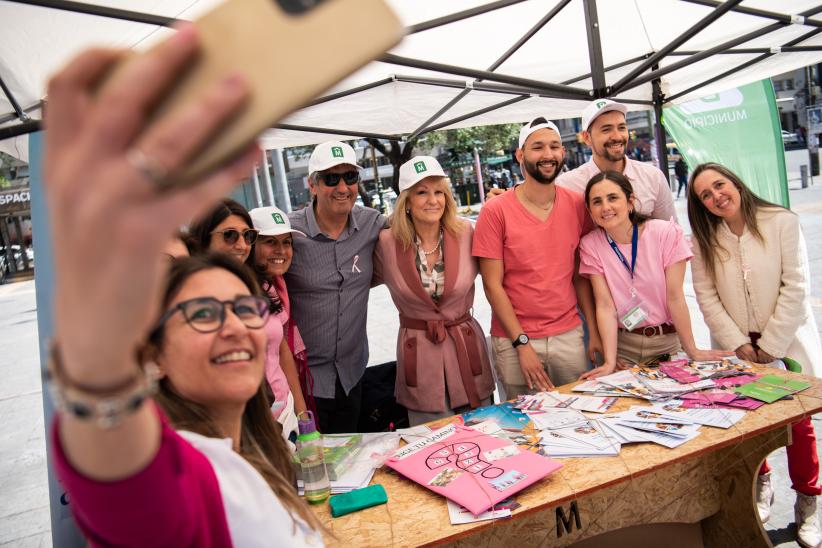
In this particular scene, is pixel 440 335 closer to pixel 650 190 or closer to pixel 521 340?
pixel 521 340

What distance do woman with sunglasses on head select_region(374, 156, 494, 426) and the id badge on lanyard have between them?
0.82m

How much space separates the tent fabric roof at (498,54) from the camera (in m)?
3.09

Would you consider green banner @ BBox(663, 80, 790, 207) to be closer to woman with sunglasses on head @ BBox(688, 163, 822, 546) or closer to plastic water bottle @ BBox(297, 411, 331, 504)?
woman with sunglasses on head @ BBox(688, 163, 822, 546)

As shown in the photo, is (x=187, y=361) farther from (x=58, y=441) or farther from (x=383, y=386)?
(x=383, y=386)

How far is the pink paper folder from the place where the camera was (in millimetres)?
2014

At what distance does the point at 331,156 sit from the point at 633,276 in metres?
1.82

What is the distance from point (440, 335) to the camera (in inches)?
132

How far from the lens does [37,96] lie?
3262 millimetres

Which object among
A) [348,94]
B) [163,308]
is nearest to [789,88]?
[348,94]

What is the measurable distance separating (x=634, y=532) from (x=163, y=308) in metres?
2.33

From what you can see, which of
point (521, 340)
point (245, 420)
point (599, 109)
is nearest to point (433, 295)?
point (521, 340)

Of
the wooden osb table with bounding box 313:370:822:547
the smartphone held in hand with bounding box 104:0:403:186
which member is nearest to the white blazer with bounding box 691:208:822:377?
the wooden osb table with bounding box 313:370:822:547

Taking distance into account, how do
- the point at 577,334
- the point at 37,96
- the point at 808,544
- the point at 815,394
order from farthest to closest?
the point at 577,334, the point at 37,96, the point at 808,544, the point at 815,394

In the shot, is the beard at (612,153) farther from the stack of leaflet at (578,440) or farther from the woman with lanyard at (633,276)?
the stack of leaflet at (578,440)
